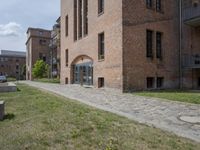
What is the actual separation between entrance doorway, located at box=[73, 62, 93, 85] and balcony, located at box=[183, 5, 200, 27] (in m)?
9.10

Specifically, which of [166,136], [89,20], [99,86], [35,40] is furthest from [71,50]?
[35,40]

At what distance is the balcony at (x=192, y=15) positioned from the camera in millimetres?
19033

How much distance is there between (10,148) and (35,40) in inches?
2480

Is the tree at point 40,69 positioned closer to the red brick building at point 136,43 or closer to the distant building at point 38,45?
the distant building at point 38,45

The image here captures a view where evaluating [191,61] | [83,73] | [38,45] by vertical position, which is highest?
[38,45]

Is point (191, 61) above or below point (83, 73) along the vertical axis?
above

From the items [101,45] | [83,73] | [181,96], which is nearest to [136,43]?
[101,45]

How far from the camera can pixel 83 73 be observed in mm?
24359

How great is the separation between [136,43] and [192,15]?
5.87 metres

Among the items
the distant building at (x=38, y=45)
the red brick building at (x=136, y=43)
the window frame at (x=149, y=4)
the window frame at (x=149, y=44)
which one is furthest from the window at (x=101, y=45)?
the distant building at (x=38, y=45)

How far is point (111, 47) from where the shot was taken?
58.9 feet

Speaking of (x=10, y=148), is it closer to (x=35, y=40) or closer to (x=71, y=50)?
(x=71, y=50)

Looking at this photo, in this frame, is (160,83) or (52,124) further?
(160,83)

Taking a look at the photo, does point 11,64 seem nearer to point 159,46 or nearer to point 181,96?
point 159,46
